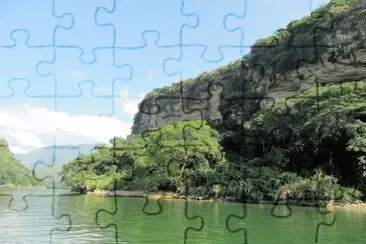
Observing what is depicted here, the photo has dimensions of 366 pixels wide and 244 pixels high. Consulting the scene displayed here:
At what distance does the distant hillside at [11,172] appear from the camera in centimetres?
7012

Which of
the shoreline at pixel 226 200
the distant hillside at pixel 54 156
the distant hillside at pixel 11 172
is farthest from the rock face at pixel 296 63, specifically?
the distant hillside at pixel 11 172

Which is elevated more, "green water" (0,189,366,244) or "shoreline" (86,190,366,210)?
"shoreline" (86,190,366,210)

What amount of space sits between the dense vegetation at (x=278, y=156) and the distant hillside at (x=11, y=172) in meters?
41.6

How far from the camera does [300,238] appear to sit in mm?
10258

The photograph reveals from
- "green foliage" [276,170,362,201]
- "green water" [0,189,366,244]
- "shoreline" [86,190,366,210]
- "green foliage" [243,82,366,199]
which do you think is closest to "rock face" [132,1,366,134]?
"green foliage" [243,82,366,199]

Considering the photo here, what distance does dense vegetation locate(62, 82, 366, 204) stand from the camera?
22.8m

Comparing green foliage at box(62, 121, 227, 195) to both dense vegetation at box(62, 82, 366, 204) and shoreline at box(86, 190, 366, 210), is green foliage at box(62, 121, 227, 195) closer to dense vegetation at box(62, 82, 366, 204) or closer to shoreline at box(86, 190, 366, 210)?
dense vegetation at box(62, 82, 366, 204)

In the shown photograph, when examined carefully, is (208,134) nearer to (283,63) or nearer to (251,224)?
(283,63)

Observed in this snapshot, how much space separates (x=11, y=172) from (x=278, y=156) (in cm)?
5289

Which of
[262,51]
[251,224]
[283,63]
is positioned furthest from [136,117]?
[251,224]

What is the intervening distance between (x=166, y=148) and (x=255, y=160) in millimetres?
4776

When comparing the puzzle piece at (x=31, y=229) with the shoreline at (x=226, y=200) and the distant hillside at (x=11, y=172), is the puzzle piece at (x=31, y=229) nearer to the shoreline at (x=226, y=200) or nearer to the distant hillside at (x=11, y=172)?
the shoreline at (x=226, y=200)

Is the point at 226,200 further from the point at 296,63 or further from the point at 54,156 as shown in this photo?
the point at 54,156

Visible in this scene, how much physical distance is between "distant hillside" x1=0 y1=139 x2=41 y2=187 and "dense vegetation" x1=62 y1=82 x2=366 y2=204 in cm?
4157
